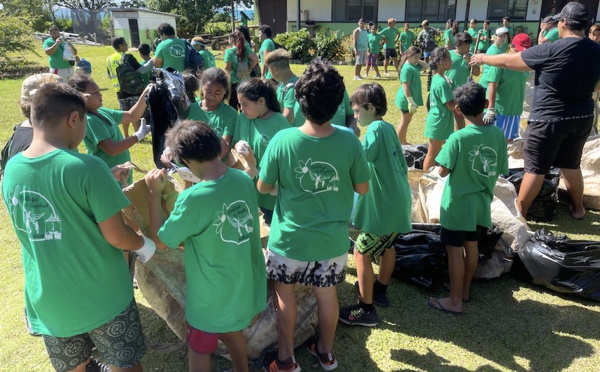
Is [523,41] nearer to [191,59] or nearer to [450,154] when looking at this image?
[450,154]

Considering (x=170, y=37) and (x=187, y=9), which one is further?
(x=187, y=9)

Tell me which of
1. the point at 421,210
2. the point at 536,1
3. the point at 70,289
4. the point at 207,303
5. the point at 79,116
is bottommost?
the point at 421,210

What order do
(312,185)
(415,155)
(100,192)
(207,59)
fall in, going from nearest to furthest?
(100,192)
(312,185)
(415,155)
(207,59)

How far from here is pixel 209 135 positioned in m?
2.13

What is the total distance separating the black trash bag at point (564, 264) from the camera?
11.0 feet

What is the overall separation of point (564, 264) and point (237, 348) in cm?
251

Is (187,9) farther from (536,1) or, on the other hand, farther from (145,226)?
(145,226)

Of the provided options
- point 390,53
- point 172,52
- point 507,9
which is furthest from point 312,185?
point 507,9

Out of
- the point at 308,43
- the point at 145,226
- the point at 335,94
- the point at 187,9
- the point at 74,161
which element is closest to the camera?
the point at 74,161

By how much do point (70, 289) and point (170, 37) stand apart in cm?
587

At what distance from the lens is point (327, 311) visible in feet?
8.67

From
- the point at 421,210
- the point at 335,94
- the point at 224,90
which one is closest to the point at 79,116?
Result: the point at 335,94

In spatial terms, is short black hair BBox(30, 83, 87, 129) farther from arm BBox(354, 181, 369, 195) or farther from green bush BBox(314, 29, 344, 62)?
green bush BBox(314, 29, 344, 62)

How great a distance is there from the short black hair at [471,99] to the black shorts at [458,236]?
32.7 inches
